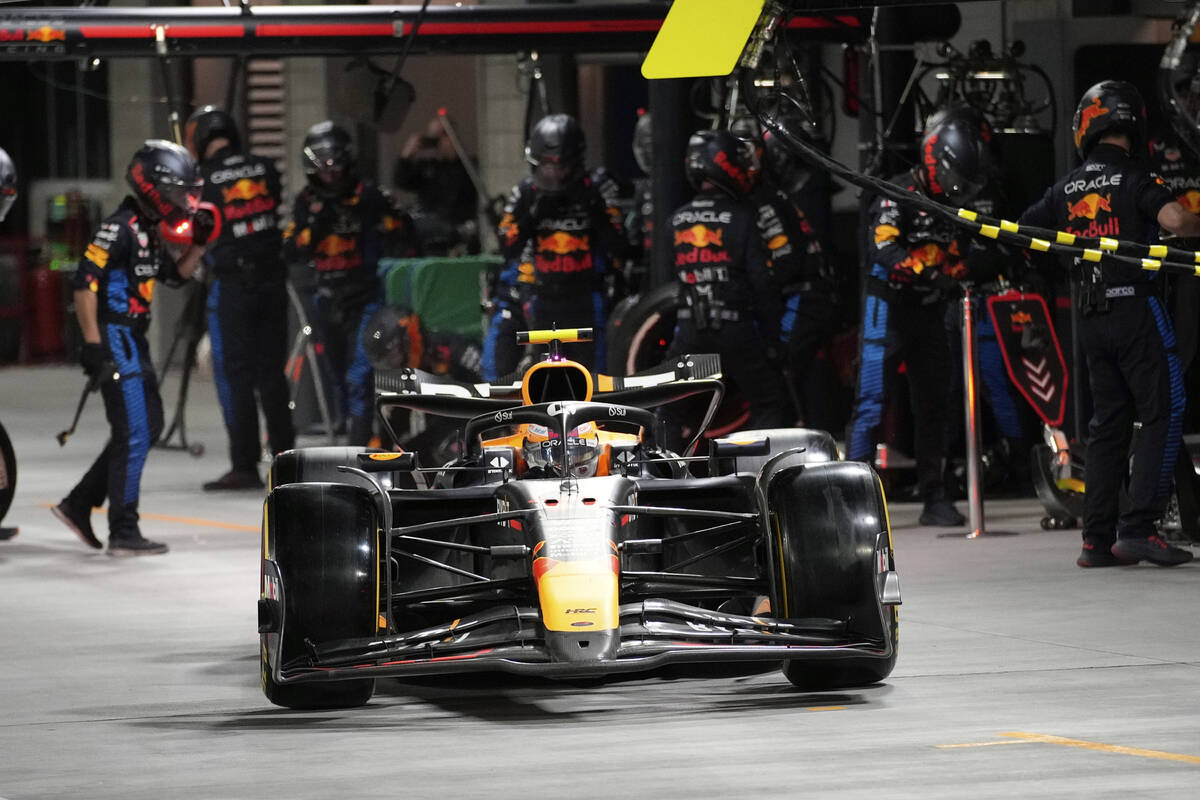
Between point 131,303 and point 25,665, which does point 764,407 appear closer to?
point 131,303

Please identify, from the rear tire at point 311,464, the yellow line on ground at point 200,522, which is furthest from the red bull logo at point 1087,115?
the yellow line on ground at point 200,522

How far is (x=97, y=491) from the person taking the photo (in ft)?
40.5

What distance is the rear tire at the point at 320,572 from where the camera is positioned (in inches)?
285

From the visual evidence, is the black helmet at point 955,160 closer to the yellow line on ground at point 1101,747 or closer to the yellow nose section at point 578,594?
the yellow nose section at point 578,594

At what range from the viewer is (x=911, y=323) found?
40.4ft

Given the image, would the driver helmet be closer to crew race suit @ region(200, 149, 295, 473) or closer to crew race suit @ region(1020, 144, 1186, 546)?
crew race suit @ region(1020, 144, 1186, 546)

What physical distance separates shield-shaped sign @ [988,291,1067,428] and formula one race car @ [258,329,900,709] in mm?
4488

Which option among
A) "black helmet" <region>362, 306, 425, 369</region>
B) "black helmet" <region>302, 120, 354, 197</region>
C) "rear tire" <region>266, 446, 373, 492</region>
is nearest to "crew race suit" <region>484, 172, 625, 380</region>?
"black helmet" <region>362, 306, 425, 369</region>

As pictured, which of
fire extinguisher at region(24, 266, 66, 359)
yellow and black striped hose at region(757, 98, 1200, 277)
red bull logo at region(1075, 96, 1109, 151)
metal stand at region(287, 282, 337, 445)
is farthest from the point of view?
fire extinguisher at region(24, 266, 66, 359)

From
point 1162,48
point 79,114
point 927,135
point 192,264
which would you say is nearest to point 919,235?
point 927,135

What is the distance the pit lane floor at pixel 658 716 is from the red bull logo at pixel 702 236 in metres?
2.88

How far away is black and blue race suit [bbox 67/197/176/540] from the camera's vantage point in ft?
39.3

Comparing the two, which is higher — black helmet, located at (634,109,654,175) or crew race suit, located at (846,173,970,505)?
black helmet, located at (634,109,654,175)

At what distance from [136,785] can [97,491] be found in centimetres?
619
